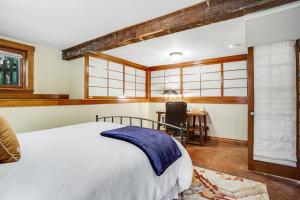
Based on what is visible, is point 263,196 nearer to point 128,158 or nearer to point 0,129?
point 128,158

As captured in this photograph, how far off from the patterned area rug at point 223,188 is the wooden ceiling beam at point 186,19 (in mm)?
1842

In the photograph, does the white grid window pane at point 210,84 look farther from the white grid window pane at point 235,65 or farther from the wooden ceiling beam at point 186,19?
the wooden ceiling beam at point 186,19

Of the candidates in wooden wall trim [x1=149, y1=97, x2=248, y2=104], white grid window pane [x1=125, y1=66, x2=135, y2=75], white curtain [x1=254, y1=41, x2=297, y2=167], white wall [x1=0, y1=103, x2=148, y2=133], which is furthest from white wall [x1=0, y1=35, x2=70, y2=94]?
white curtain [x1=254, y1=41, x2=297, y2=167]

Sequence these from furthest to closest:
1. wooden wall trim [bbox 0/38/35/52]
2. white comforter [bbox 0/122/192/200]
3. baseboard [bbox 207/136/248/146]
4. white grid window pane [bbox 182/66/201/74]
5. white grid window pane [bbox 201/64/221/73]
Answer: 1. white grid window pane [bbox 182/66/201/74]
2. white grid window pane [bbox 201/64/221/73]
3. baseboard [bbox 207/136/248/146]
4. wooden wall trim [bbox 0/38/35/52]
5. white comforter [bbox 0/122/192/200]

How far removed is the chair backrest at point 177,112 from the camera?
3.46 meters

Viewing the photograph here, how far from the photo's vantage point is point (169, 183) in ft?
4.62

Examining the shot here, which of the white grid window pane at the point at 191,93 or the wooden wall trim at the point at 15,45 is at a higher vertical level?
the wooden wall trim at the point at 15,45

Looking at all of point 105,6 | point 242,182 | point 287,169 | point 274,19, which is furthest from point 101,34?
point 287,169

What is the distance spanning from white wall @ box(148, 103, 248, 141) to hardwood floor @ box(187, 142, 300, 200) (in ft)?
0.94

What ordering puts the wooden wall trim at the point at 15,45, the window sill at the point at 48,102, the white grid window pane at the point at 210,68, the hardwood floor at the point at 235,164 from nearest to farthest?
the hardwood floor at the point at 235,164
the window sill at the point at 48,102
the wooden wall trim at the point at 15,45
the white grid window pane at the point at 210,68

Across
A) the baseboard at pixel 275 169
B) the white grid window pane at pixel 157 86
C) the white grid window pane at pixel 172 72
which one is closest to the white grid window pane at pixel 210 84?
the white grid window pane at pixel 172 72

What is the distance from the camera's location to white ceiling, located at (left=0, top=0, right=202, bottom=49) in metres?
1.67

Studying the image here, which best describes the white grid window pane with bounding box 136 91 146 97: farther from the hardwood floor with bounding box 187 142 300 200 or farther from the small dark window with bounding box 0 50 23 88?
the small dark window with bounding box 0 50 23 88

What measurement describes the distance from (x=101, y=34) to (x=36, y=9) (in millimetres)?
858
